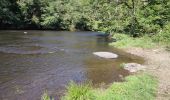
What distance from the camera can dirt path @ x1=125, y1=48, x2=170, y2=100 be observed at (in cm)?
1386

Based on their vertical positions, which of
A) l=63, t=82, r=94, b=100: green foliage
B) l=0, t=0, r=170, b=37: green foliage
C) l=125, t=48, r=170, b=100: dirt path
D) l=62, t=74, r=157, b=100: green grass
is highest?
l=0, t=0, r=170, b=37: green foliage

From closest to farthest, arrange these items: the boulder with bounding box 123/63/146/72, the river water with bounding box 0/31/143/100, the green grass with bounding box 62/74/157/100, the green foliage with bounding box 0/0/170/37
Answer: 1. the green grass with bounding box 62/74/157/100
2. the river water with bounding box 0/31/143/100
3. the boulder with bounding box 123/63/146/72
4. the green foliage with bounding box 0/0/170/37

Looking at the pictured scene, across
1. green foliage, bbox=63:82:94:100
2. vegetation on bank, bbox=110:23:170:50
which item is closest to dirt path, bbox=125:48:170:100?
vegetation on bank, bbox=110:23:170:50

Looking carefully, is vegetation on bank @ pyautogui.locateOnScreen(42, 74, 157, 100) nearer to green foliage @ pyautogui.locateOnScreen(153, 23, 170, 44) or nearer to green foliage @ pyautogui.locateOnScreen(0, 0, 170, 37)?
green foliage @ pyautogui.locateOnScreen(153, 23, 170, 44)

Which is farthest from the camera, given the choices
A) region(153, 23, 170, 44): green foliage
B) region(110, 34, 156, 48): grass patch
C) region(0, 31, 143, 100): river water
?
region(110, 34, 156, 48): grass patch

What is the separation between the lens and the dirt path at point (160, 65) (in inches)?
546

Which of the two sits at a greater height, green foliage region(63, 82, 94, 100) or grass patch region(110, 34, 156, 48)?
green foliage region(63, 82, 94, 100)

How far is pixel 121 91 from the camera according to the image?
13117 millimetres

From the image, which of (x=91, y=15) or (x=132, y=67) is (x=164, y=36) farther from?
(x=91, y=15)

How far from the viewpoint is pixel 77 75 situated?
17844 millimetres

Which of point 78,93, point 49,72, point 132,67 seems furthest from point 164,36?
point 78,93

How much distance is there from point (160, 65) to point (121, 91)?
838 cm

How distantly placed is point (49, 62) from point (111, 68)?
201 inches

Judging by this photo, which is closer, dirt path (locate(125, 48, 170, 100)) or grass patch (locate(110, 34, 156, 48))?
dirt path (locate(125, 48, 170, 100))
